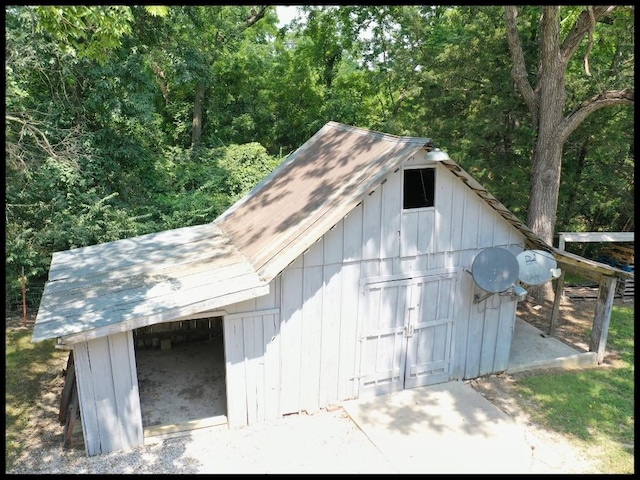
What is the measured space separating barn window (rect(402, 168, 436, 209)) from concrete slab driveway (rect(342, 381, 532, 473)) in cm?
360

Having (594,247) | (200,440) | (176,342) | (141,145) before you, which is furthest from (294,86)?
(200,440)

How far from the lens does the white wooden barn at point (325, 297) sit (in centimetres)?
793

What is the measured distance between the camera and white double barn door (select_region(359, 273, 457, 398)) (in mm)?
9336

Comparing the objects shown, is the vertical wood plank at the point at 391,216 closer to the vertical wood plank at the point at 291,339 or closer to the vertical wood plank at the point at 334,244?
the vertical wood plank at the point at 334,244

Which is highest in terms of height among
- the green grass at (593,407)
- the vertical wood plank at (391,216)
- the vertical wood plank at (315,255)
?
the vertical wood plank at (391,216)

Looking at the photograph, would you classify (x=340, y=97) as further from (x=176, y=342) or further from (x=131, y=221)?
(x=176, y=342)

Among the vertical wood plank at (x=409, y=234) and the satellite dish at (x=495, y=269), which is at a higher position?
the vertical wood plank at (x=409, y=234)

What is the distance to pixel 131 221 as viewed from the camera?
50.1 feet

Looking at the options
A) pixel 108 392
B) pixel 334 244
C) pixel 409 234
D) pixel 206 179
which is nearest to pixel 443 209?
pixel 409 234

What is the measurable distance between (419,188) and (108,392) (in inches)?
239

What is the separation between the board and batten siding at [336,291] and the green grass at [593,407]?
2.31m

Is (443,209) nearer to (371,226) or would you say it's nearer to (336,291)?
(371,226)

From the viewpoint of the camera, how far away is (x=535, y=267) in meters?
9.72

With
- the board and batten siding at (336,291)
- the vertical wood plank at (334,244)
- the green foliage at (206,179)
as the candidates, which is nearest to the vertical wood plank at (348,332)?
the board and batten siding at (336,291)
